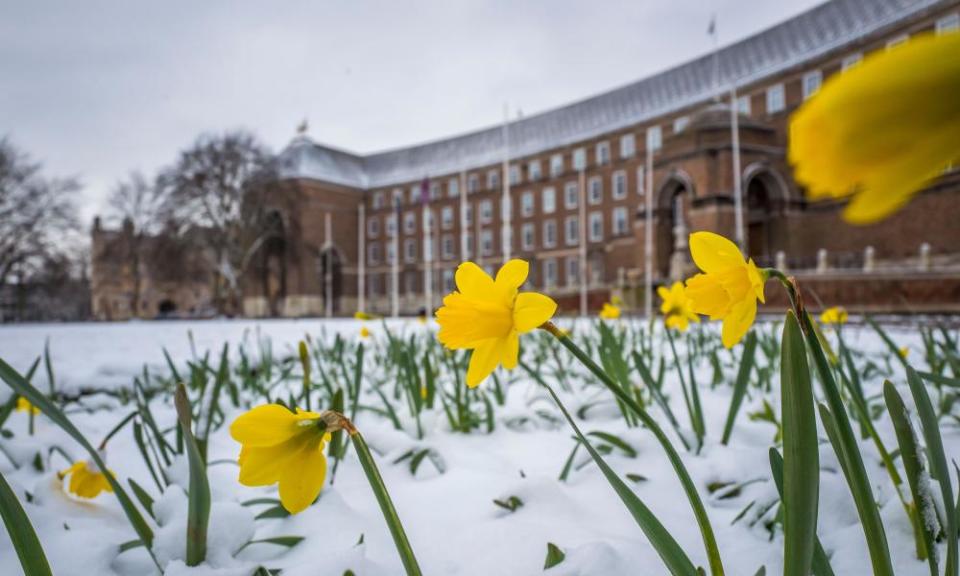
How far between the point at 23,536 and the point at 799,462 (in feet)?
2.39

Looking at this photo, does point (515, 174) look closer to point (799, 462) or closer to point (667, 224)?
point (667, 224)

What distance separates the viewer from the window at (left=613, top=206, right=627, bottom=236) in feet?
102

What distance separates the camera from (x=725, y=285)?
59cm

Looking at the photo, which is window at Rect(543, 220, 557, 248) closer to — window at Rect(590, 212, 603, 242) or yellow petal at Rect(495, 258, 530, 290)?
window at Rect(590, 212, 603, 242)

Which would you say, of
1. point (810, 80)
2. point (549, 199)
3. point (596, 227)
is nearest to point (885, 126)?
point (810, 80)

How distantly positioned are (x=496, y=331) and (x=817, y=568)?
0.41 metres

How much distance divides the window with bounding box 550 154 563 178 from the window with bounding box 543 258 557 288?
569 cm

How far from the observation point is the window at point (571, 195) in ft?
110

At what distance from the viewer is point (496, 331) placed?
23.1 inches

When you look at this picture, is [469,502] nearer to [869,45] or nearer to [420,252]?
[869,45]

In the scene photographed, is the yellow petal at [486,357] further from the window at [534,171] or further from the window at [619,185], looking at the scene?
the window at [534,171]

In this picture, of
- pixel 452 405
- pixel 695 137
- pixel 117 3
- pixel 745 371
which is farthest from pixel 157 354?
pixel 695 137

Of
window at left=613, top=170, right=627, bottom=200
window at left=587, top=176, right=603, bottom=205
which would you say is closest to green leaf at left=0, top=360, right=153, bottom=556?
window at left=613, top=170, right=627, bottom=200


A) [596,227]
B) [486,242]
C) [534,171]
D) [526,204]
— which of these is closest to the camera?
[596,227]
